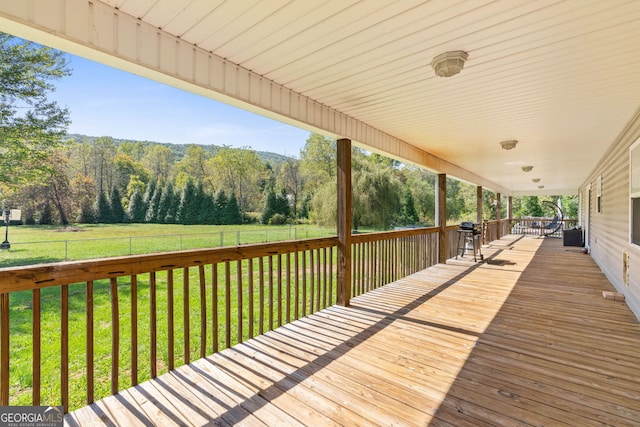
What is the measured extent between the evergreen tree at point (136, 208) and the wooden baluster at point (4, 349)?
1008 inches

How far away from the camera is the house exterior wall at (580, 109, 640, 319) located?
3.73 meters

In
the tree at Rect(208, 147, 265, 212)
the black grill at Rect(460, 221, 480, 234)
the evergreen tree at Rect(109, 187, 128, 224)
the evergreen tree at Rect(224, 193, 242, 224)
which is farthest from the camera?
the tree at Rect(208, 147, 265, 212)

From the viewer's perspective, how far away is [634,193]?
372 cm

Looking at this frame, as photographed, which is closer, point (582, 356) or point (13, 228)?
point (582, 356)

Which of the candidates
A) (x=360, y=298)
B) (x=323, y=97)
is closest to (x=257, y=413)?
(x=360, y=298)

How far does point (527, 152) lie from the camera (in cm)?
629

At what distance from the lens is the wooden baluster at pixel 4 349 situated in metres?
1.58

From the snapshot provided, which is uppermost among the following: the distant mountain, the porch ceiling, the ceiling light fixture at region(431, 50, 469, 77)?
the distant mountain

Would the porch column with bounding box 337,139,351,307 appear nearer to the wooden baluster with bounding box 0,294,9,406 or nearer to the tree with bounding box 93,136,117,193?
the wooden baluster with bounding box 0,294,9,406

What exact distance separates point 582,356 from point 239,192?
2856 centimetres

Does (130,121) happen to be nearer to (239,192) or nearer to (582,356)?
(239,192)

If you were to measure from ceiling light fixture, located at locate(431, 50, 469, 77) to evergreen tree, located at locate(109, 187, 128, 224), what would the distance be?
25.0 m

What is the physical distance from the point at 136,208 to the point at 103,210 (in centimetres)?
345

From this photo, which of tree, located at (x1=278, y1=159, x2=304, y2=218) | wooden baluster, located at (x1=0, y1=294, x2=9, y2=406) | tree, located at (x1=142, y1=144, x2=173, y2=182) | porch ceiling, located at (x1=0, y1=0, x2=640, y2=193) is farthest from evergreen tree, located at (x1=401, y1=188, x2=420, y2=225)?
wooden baluster, located at (x1=0, y1=294, x2=9, y2=406)
